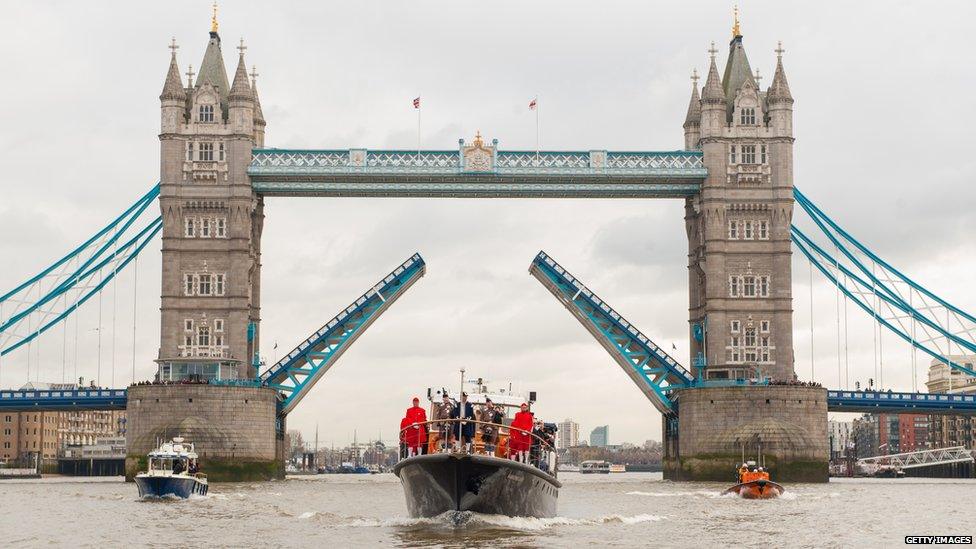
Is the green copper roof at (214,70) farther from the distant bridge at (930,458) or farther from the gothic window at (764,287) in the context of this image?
the distant bridge at (930,458)

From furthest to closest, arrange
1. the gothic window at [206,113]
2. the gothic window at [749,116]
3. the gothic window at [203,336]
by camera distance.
A: the gothic window at [749,116], the gothic window at [206,113], the gothic window at [203,336]

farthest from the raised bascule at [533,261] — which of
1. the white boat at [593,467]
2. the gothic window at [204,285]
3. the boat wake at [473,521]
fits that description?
the white boat at [593,467]

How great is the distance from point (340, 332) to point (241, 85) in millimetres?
15553

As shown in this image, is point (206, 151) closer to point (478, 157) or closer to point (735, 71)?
point (478, 157)

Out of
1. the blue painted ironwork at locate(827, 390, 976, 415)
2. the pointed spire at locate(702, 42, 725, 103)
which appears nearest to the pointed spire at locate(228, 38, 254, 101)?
the pointed spire at locate(702, 42, 725, 103)

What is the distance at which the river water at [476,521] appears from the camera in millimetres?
40812

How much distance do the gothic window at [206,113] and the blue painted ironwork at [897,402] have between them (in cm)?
3992

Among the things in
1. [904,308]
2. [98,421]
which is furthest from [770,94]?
[98,421]

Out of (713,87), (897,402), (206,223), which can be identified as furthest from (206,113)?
(897,402)

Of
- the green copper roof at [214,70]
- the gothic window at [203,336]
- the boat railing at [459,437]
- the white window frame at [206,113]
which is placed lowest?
the boat railing at [459,437]

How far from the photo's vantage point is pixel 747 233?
9069 cm

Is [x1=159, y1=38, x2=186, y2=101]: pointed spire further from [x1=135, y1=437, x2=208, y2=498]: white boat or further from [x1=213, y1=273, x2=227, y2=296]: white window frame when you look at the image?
[x1=135, y1=437, x2=208, y2=498]: white boat

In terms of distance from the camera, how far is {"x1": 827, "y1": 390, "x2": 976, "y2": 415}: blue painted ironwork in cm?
9250
